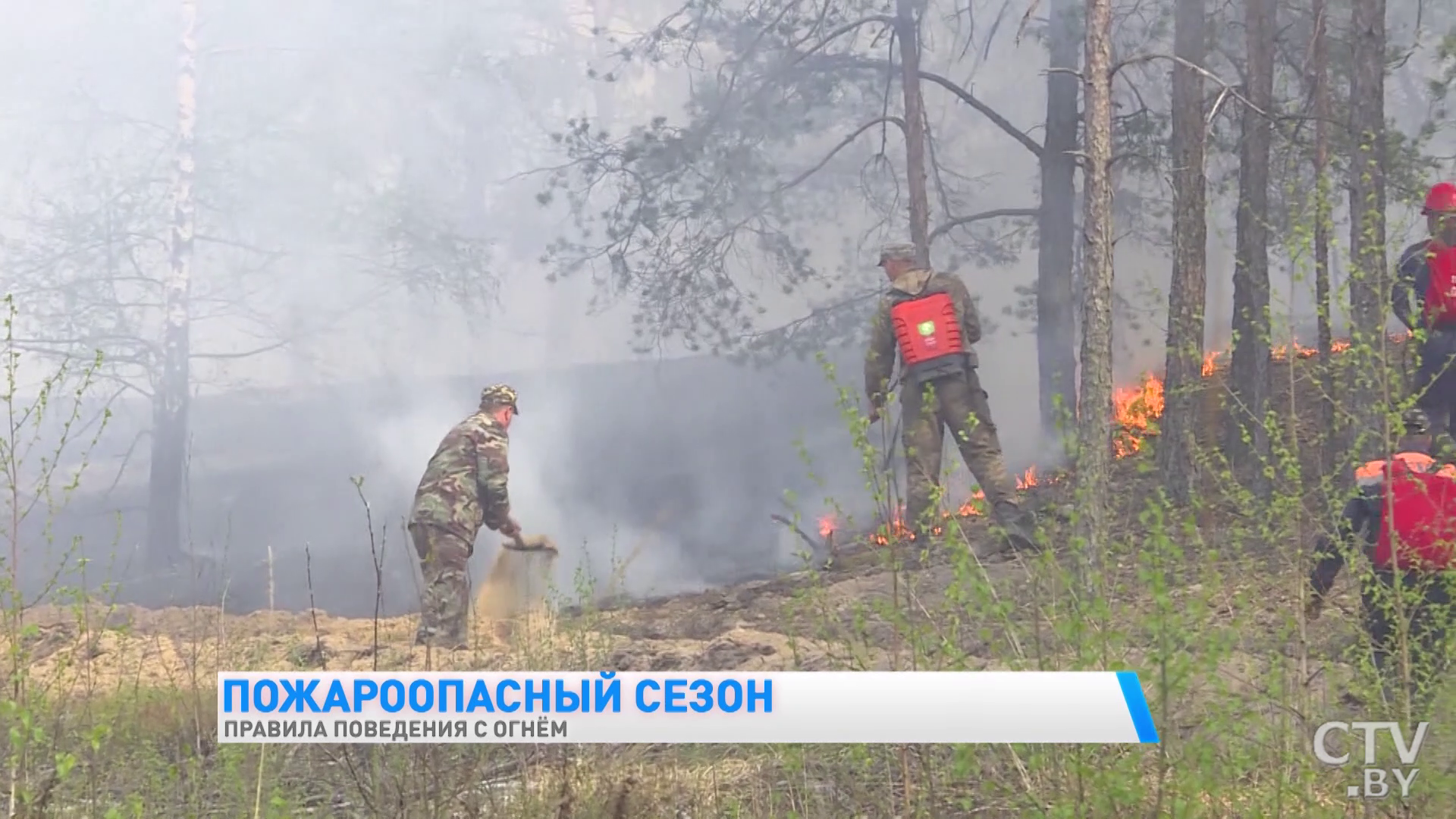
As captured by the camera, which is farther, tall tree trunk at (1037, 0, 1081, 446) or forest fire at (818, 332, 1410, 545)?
tall tree trunk at (1037, 0, 1081, 446)

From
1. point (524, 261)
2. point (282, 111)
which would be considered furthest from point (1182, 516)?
point (282, 111)

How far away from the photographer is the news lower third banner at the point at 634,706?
125 inches

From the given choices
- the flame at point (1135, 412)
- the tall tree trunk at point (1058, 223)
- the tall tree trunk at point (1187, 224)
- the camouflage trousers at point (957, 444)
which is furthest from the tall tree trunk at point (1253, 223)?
the camouflage trousers at point (957, 444)

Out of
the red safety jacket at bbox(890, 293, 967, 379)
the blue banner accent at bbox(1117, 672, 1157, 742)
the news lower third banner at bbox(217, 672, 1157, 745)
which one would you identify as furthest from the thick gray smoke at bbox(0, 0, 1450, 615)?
the blue banner accent at bbox(1117, 672, 1157, 742)

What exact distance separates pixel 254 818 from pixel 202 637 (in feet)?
5.07

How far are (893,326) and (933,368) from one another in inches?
8.6

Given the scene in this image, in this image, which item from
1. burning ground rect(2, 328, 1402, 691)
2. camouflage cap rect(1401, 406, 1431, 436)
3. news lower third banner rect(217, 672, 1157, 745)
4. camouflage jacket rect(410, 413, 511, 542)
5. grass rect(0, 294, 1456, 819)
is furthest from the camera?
camouflage jacket rect(410, 413, 511, 542)

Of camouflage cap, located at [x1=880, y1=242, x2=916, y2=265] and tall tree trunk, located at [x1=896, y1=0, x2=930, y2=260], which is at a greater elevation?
tall tree trunk, located at [x1=896, y1=0, x2=930, y2=260]

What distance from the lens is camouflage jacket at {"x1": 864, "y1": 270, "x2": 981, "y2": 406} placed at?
4715 millimetres

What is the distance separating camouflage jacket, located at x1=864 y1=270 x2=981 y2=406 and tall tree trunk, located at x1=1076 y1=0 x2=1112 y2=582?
21.8 inches

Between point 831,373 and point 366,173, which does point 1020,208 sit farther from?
point 366,173

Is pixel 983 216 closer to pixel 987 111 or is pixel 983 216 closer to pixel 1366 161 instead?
pixel 987 111

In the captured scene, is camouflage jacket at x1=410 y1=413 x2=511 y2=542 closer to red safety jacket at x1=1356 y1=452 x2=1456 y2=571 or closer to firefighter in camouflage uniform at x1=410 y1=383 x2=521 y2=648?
firefighter in camouflage uniform at x1=410 y1=383 x2=521 y2=648

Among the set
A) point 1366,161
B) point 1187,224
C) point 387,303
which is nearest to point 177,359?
point 387,303
